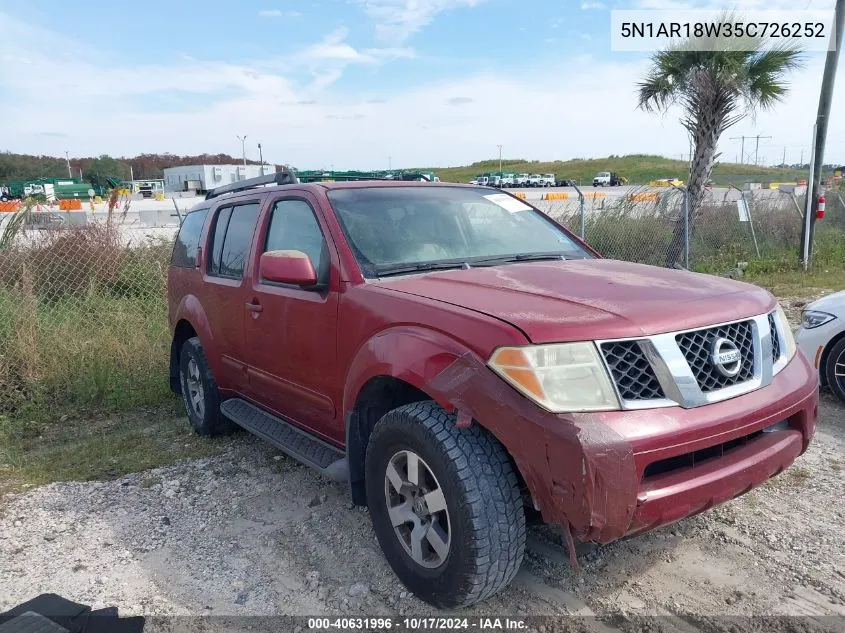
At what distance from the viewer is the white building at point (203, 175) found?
42406mm

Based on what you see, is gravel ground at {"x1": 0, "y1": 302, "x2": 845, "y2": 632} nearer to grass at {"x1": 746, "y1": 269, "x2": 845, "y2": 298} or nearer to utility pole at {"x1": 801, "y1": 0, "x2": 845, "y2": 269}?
grass at {"x1": 746, "y1": 269, "x2": 845, "y2": 298}

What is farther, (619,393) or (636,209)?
(636,209)

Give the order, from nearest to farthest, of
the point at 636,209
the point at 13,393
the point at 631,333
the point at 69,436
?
the point at 631,333 < the point at 69,436 < the point at 13,393 < the point at 636,209

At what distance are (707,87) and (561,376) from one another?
1036cm

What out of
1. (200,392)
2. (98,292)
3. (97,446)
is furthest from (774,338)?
(98,292)

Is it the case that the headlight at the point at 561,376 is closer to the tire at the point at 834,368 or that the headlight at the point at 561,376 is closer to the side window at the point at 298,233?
the side window at the point at 298,233

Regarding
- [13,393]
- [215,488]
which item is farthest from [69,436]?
[215,488]

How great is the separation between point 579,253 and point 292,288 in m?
1.73

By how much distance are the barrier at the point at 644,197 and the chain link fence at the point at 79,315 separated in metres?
7.64

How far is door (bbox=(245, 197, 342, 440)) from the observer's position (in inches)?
133

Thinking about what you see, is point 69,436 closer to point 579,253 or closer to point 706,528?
point 579,253

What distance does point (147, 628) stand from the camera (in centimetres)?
274

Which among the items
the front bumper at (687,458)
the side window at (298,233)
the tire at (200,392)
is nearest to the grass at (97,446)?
the tire at (200,392)

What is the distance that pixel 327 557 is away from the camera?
3262 millimetres
